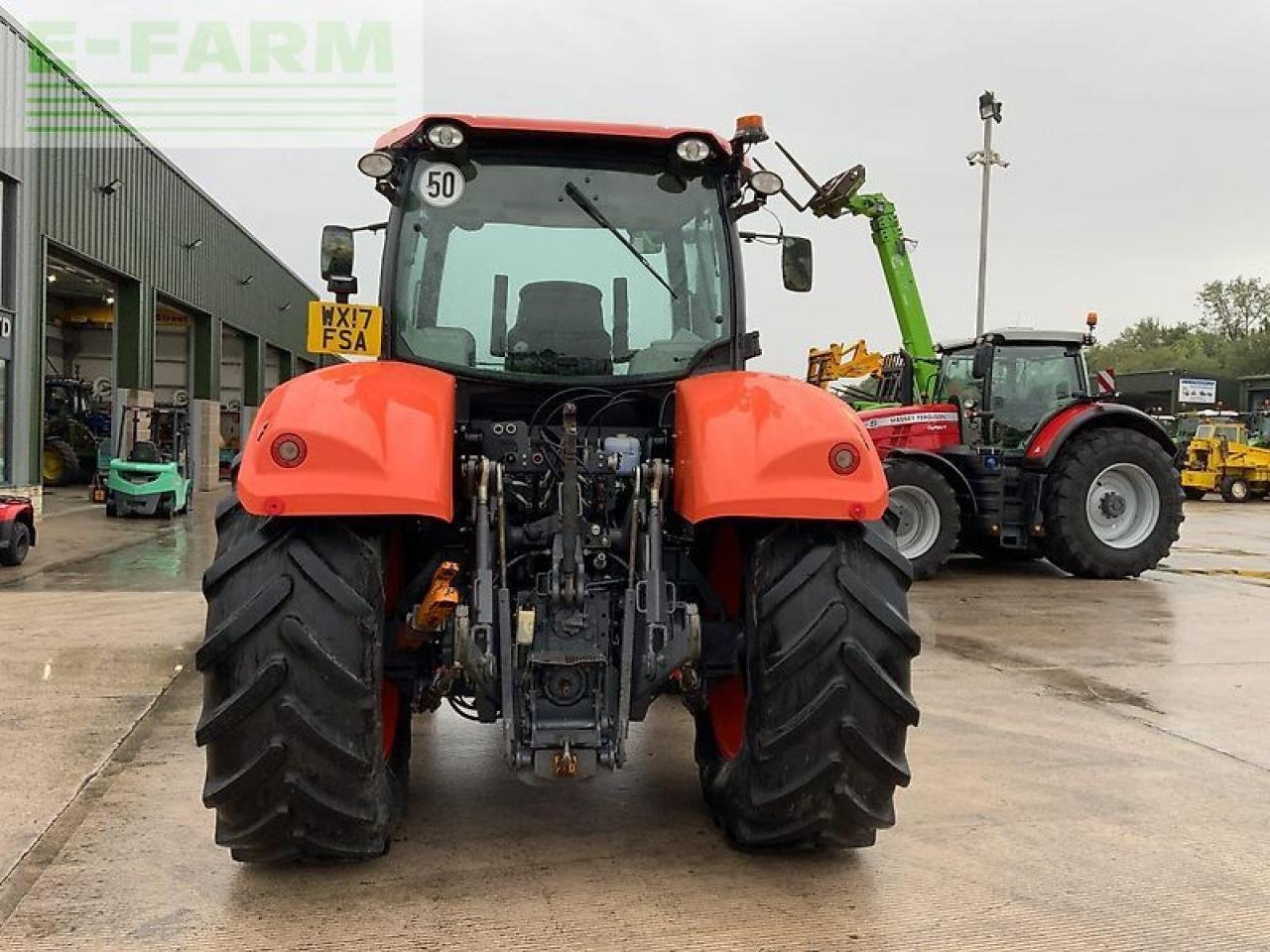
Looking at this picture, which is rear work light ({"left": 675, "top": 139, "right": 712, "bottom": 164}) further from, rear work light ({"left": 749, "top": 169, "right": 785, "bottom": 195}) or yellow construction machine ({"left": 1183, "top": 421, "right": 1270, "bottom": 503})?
yellow construction machine ({"left": 1183, "top": 421, "right": 1270, "bottom": 503})

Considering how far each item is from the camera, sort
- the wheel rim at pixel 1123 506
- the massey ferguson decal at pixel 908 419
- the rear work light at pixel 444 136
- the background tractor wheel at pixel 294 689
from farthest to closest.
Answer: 1. the massey ferguson decal at pixel 908 419
2. the wheel rim at pixel 1123 506
3. the rear work light at pixel 444 136
4. the background tractor wheel at pixel 294 689

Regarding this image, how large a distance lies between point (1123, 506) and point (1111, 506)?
16cm

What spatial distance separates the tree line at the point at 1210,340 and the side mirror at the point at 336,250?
6496 centimetres

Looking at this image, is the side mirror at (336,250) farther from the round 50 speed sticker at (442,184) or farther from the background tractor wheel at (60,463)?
the background tractor wheel at (60,463)

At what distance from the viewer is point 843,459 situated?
10.2ft

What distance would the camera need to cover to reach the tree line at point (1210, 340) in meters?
62.0

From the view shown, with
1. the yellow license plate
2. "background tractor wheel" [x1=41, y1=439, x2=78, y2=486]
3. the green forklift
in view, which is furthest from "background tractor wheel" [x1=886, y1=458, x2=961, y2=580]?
"background tractor wheel" [x1=41, y1=439, x2=78, y2=486]

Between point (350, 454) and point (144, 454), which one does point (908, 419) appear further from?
point (144, 454)

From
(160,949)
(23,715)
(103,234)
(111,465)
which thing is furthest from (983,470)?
(103,234)

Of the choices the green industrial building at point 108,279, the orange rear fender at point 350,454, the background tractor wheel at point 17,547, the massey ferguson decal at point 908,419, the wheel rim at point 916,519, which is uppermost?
the green industrial building at point 108,279

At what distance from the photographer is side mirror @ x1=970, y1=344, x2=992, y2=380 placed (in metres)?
10.8

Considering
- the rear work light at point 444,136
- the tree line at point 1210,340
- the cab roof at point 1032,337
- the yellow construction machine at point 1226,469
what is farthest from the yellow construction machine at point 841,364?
the tree line at point 1210,340

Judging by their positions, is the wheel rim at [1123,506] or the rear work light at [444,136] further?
the wheel rim at [1123,506]

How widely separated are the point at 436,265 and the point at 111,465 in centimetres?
1582
